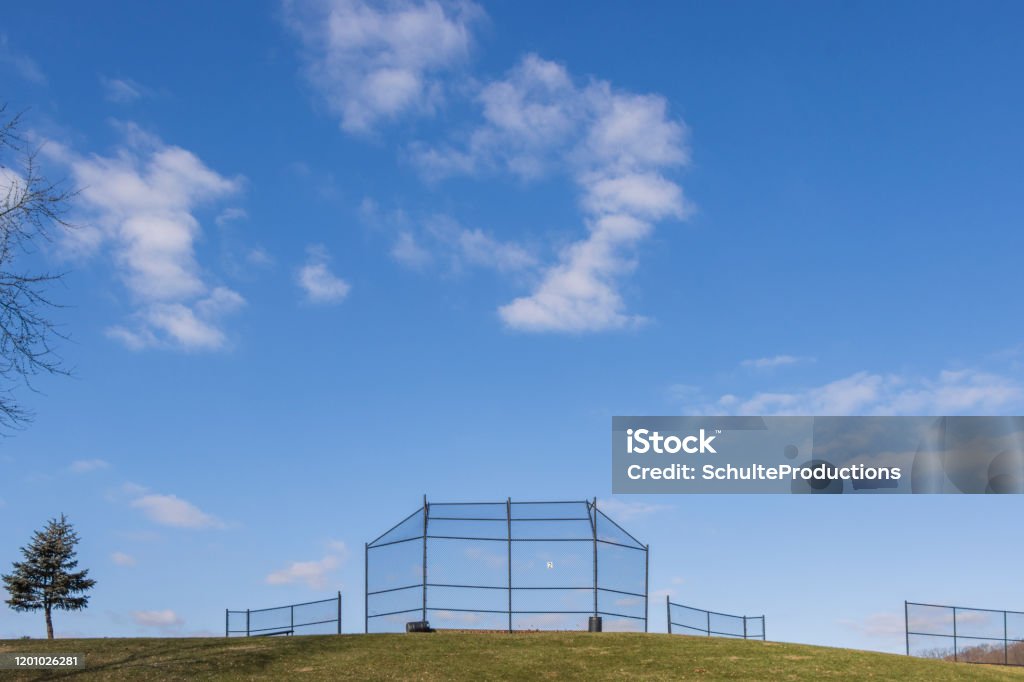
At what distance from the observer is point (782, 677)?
2294 cm

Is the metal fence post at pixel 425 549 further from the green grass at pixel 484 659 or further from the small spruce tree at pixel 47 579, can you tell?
the small spruce tree at pixel 47 579

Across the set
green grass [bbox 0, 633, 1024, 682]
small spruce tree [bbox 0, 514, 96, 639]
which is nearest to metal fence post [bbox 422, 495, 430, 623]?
green grass [bbox 0, 633, 1024, 682]

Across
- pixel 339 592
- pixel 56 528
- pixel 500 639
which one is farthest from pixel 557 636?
pixel 56 528

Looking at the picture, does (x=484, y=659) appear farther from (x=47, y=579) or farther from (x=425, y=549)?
(x=47, y=579)

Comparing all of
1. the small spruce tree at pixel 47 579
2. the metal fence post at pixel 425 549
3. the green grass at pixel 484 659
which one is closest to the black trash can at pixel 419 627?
the metal fence post at pixel 425 549

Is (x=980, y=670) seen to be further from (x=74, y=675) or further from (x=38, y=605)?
(x=38, y=605)

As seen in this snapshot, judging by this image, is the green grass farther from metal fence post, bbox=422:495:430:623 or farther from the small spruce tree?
the small spruce tree

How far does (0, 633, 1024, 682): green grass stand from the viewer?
22.8 metres

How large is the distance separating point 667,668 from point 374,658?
7.47 metres

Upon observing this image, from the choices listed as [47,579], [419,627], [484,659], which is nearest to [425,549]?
[419,627]

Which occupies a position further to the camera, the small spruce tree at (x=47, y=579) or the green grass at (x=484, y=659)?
the small spruce tree at (x=47, y=579)

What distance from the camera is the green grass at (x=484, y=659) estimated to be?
22766mm

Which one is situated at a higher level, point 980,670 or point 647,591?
point 647,591

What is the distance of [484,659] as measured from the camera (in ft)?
80.3
